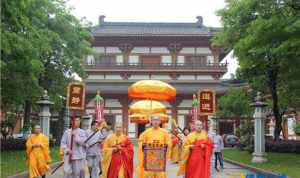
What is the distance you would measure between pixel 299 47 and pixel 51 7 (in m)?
14.7

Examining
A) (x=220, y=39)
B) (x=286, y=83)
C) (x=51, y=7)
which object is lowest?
(x=286, y=83)

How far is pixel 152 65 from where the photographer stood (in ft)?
149

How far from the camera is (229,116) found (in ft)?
126

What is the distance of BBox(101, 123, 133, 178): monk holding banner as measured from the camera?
11.9m

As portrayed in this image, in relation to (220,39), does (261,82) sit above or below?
below

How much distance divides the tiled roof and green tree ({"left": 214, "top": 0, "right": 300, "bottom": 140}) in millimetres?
18180

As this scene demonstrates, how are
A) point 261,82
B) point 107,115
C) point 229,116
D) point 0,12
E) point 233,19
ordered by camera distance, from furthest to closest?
point 107,115 → point 229,116 → point 261,82 → point 233,19 → point 0,12

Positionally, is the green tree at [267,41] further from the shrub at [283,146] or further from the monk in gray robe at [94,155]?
the monk in gray robe at [94,155]

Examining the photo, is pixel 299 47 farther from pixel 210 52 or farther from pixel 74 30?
pixel 210 52

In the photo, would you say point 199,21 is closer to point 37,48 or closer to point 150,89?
point 150,89

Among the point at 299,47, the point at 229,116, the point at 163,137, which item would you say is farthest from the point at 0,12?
the point at 229,116

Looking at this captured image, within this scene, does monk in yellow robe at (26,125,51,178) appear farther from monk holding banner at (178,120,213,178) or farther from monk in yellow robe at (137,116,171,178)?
monk holding banner at (178,120,213,178)

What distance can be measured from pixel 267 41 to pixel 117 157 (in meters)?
9.36

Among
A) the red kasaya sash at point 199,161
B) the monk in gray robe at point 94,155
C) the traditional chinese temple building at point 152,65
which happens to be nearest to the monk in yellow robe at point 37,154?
the monk in gray robe at point 94,155
